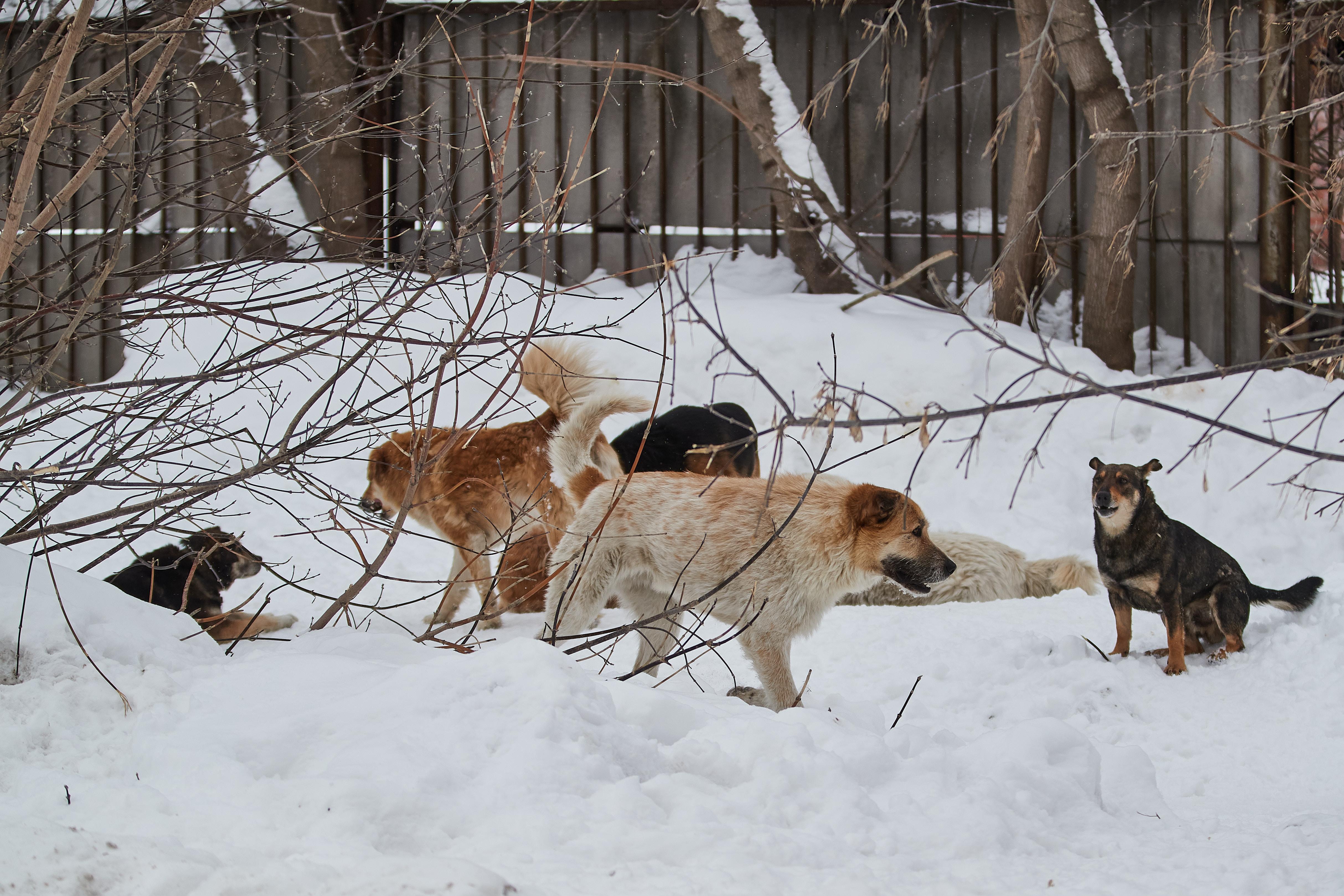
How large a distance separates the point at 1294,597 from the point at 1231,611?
52 centimetres

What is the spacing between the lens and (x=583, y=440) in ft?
18.6

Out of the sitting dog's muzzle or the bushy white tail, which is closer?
the sitting dog's muzzle

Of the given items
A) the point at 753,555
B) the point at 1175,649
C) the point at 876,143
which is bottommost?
the point at 1175,649

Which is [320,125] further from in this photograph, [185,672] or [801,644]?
[801,644]

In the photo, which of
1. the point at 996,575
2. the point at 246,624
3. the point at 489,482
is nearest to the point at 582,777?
the point at 246,624

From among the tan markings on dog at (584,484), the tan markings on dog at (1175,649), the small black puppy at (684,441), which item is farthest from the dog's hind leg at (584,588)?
the tan markings on dog at (1175,649)

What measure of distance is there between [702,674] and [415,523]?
281 cm

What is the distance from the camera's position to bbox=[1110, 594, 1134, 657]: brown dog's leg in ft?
18.8

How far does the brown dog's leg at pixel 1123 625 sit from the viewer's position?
5.74 meters

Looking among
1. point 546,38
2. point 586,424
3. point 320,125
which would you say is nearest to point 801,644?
point 586,424

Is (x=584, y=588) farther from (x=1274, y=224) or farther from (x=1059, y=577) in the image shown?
(x=1274, y=224)

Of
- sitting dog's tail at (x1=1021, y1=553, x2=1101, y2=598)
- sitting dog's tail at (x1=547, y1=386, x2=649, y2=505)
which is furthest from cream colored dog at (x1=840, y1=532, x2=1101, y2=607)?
sitting dog's tail at (x1=547, y1=386, x2=649, y2=505)

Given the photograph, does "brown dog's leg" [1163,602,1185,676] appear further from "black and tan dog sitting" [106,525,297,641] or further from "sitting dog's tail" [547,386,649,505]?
"black and tan dog sitting" [106,525,297,641]

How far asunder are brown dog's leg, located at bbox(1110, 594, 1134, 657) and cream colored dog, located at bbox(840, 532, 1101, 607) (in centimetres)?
139
